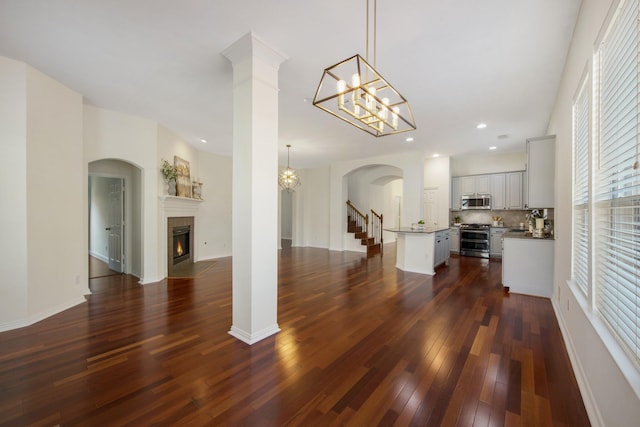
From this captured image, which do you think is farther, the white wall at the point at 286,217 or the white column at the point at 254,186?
the white wall at the point at 286,217

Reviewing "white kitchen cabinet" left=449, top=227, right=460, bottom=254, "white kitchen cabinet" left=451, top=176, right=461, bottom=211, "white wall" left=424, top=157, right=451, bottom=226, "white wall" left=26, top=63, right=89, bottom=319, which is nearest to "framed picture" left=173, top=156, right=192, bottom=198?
"white wall" left=26, top=63, right=89, bottom=319

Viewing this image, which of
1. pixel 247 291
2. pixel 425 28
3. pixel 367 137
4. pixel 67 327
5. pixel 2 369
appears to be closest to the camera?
pixel 2 369

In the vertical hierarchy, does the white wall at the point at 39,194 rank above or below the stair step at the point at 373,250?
above

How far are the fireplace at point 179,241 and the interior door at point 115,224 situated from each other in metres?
0.97

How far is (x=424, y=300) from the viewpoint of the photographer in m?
4.07

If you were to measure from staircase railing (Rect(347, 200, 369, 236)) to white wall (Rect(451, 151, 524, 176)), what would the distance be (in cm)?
334

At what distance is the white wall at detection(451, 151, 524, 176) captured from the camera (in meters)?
7.65

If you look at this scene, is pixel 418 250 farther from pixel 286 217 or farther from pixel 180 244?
pixel 286 217

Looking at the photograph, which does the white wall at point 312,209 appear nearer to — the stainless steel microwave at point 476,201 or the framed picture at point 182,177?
the stainless steel microwave at point 476,201

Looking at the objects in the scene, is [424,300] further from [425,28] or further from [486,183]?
[486,183]

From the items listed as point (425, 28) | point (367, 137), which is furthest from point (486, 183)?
point (425, 28)

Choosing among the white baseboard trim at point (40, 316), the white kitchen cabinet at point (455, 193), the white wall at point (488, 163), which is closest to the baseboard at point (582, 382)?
the white baseboard trim at point (40, 316)

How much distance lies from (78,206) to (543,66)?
6.57m

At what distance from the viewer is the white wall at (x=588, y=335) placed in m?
1.28
